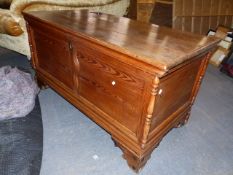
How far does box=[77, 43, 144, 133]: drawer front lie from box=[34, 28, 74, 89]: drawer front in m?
0.12

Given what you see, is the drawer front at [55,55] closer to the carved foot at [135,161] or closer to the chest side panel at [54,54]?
the chest side panel at [54,54]

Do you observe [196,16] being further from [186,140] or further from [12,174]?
[12,174]

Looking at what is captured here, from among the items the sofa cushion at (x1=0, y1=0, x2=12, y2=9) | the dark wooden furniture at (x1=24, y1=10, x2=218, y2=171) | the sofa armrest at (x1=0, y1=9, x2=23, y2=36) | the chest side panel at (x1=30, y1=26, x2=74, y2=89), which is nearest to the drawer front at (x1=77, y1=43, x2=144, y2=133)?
the dark wooden furniture at (x1=24, y1=10, x2=218, y2=171)

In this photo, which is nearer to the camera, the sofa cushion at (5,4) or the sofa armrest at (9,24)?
the sofa armrest at (9,24)

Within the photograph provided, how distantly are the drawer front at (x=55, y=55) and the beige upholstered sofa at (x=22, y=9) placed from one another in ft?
0.67

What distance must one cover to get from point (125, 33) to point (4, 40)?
122cm

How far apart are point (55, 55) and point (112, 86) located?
520 millimetres

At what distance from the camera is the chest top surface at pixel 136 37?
2.73ft

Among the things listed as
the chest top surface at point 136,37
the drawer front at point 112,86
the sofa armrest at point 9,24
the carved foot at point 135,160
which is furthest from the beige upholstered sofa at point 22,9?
the carved foot at point 135,160

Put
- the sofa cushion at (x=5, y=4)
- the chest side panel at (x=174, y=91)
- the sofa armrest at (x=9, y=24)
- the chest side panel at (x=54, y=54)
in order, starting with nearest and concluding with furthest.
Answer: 1. the chest side panel at (x=174, y=91)
2. the chest side panel at (x=54, y=54)
3. the sofa armrest at (x=9, y=24)
4. the sofa cushion at (x=5, y=4)

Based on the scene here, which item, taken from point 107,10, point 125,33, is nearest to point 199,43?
point 125,33

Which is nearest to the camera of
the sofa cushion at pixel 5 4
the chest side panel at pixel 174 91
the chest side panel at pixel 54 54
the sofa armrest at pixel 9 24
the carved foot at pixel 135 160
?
the chest side panel at pixel 174 91

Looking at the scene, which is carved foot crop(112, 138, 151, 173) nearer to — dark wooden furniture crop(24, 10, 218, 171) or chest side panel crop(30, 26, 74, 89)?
dark wooden furniture crop(24, 10, 218, 171)

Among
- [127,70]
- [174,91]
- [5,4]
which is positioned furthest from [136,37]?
[5,4]
